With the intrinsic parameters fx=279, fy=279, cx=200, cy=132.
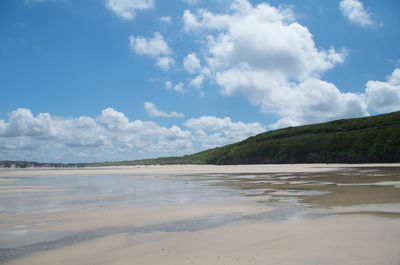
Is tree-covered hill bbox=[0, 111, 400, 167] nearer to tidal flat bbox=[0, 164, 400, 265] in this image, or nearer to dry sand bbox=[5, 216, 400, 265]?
tidal flat bbox=[0, 164, 400, 265]

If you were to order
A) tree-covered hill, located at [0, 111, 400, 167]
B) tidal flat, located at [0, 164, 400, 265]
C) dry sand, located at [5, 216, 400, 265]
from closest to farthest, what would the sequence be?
dry sand, located at [5, 216, 400, 265]
tidal flat, located at [0, 164, 400, 265]
tree-covered hill, located at [0, 111, 400, 167]

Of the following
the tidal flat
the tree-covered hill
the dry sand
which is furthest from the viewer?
the tree-covered hill

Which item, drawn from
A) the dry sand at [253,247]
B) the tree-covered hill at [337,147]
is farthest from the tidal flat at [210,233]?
the tree-covered hill at [337,147]

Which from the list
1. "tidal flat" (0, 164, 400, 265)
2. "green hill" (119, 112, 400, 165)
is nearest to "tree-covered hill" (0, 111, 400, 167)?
"green hill" (119, 112, 400, 165)

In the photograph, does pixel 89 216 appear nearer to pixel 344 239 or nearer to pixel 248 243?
pixel 248 243

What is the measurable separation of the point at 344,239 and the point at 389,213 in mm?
4374

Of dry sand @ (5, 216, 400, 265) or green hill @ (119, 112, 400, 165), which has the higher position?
green hill @ (119, 112, 400, 165)

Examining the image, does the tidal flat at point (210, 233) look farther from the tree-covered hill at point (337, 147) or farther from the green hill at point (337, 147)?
the green hill at point (337, 147)

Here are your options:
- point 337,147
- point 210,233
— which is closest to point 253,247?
point 210,233

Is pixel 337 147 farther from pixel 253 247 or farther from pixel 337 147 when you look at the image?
pixel 253 247

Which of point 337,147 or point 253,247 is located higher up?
point 337,147

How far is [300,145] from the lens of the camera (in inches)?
3504

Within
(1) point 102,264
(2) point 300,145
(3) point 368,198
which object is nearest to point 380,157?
(2) point 300,145

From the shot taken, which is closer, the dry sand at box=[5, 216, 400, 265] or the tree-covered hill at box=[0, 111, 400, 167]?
the dry sand at box=[5, 216, 400, 265]
